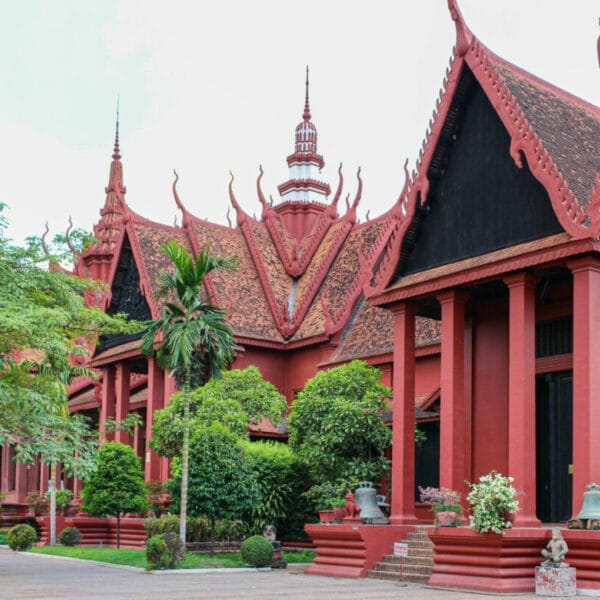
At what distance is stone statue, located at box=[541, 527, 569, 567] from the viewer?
14055mm

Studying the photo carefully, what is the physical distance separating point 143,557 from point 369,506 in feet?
18.1

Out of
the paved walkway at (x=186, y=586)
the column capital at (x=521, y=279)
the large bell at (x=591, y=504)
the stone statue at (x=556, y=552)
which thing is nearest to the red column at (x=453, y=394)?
the column capital at (x=521, y=279)

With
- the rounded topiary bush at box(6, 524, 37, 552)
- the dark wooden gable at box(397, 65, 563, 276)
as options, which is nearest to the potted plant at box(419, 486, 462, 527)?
the dark wooden gable at box(397, 65, 563, 276)

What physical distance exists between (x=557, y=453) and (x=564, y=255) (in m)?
3.91

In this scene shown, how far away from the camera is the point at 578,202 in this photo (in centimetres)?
1577

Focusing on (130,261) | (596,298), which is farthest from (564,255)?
(130,261)

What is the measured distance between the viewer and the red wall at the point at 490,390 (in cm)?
1830

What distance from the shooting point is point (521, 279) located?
16.1 metres

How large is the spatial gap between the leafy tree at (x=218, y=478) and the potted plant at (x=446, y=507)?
7.04 m

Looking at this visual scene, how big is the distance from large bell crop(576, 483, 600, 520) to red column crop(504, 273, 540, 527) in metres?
1.22

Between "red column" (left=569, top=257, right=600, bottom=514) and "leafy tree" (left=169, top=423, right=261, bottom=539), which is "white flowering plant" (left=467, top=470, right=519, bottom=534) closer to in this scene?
"red column" (left=569, top=257, right=600, bottom=514)

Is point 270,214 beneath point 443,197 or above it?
above

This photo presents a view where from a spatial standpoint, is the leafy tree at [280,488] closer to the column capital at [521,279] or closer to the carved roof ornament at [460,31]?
the column capital at [521,279]

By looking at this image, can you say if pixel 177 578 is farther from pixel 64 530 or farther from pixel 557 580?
pixel 64 530
